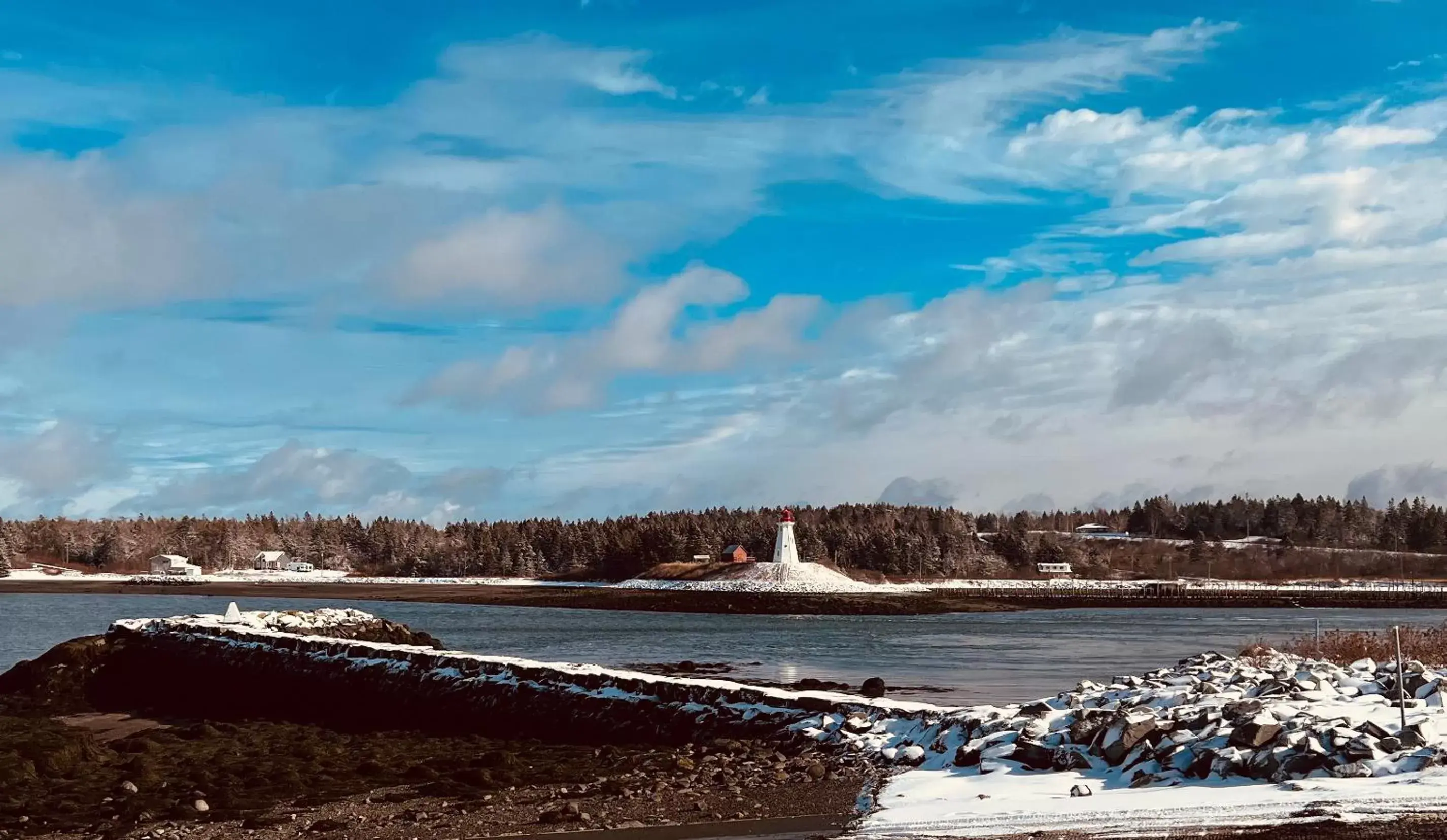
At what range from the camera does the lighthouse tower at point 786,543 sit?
118875 millimetres

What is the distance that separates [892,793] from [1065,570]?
480 feet

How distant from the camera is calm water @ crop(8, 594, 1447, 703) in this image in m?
35.0

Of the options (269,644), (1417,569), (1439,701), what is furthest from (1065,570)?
(1439,701)

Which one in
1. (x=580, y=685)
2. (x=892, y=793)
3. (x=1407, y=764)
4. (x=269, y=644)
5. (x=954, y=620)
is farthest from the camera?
(x=954, y=620)

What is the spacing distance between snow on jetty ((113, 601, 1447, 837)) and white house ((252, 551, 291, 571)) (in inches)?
6194

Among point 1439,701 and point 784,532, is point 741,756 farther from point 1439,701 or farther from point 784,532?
point 784,532

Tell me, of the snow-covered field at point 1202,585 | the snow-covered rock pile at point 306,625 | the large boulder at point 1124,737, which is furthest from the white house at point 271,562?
the large boulder at point 1124,737

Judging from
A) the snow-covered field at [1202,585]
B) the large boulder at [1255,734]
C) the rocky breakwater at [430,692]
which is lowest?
the snow-covered field at [1202,585]

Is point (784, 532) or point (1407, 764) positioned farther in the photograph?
point (784, 532)

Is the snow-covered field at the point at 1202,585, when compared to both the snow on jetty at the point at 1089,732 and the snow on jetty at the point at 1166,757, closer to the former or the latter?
the snow on jetty at the point at 1089,732

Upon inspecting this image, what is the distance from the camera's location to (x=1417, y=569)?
160000 mm

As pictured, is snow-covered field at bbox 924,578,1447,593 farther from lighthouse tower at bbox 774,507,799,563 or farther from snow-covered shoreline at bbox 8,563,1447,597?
lighthouse tower at bbox 774,507,799,563

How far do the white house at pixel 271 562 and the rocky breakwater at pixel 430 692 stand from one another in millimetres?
138627

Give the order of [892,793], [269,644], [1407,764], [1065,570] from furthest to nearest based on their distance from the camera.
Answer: [1065,570], [269,644], [892,793], [1407,764]
